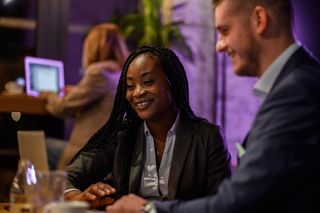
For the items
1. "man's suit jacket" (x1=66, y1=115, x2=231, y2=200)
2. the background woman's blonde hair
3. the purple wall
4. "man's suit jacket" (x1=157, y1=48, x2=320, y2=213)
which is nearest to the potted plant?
the purple wall

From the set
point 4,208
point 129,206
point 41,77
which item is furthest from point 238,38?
point 41,77

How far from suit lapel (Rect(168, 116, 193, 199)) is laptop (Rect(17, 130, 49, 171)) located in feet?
1.47

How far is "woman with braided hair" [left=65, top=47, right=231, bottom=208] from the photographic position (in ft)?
6.29

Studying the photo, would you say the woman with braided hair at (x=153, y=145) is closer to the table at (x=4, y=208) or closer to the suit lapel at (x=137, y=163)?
the suit lapel at (x=137, y=163)

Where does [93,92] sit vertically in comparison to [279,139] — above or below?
below

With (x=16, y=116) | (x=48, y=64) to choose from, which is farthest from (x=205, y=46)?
(x=16, y=116)

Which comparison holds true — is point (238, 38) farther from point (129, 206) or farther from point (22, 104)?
point (22, 104)

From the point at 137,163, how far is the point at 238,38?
794 mm

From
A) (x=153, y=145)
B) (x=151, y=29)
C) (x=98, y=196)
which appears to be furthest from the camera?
(x=151, y=29)

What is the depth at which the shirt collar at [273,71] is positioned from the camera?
1.26m

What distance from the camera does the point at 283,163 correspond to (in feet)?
3.74

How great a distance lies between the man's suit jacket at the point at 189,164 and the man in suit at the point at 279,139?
0.63 meters

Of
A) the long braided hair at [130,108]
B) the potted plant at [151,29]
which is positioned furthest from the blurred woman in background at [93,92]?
the long braided hair at [130,108]

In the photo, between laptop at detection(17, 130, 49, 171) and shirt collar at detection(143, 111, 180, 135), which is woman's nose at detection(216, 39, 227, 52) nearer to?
shirt collar at detection(143, 111, 180, 135)
